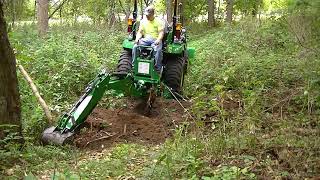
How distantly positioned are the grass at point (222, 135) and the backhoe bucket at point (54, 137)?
0.38ft

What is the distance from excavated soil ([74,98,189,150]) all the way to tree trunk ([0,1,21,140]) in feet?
3.64

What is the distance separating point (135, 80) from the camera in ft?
26.1

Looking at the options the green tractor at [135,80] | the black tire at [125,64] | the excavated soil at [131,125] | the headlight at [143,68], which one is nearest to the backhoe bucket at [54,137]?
the green tractor at [135,80]

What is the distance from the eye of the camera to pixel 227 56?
466 inches

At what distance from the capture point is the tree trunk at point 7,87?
18.5ft

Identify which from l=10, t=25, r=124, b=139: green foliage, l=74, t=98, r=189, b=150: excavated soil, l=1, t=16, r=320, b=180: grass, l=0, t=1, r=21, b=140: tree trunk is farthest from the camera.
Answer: l=10, t=25, r=124, b=139: green foliage

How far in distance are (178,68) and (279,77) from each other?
1.95 m

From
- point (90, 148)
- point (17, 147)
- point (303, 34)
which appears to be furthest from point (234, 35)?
point (17, 147)

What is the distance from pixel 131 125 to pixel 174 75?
190 centimetres

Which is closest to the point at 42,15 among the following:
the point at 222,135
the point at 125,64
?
the point at 125,64

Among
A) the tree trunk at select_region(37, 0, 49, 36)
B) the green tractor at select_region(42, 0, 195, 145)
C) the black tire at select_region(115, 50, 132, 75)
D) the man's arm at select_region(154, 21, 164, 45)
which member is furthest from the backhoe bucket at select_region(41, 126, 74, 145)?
the tree trunk at select_region(37, 0, 49, 36)

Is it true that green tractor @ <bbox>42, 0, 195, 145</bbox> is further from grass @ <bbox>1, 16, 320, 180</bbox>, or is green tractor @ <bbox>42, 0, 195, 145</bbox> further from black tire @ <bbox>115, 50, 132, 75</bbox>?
grass @ <bbox>1, 16, 320, 180</bbox>

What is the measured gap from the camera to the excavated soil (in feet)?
22.6

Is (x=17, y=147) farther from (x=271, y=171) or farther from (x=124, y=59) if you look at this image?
(x=124, y=59)
